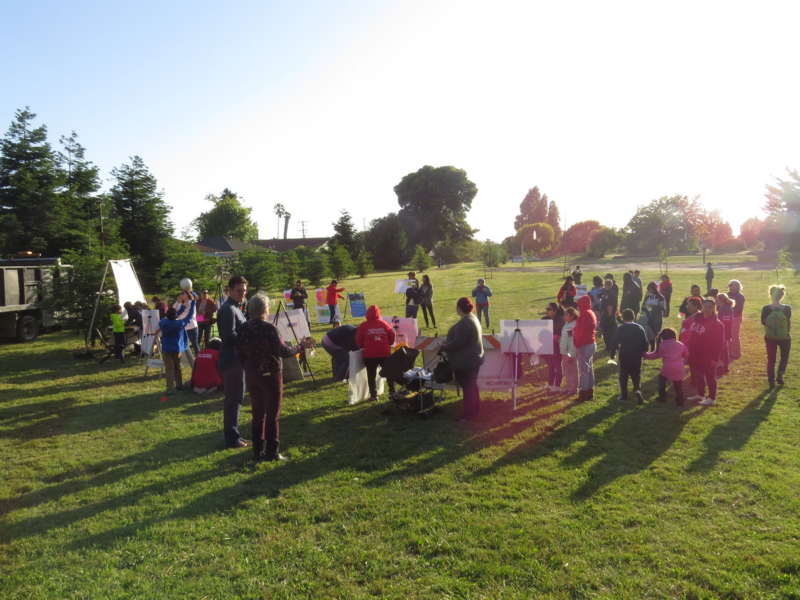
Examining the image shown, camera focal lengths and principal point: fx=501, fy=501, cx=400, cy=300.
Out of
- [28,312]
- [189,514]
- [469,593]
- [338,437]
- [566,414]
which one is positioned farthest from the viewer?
[28,312]

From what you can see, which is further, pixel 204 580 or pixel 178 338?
pixel 178 338

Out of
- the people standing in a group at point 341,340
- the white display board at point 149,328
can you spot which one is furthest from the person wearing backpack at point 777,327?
the white display board at point 149,328

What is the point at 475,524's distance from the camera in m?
4.67

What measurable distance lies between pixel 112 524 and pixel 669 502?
5.48 metres

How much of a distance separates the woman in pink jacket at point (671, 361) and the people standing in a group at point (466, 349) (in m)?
2.93

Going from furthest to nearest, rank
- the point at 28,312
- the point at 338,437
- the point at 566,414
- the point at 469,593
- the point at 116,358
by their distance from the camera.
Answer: the point at 28,312 → the point at 116,358 → the point at 566,414 → the point at 338,437 → the point at 469,593

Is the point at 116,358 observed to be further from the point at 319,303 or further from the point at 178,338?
the point at 319,303

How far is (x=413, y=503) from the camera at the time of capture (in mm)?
5117

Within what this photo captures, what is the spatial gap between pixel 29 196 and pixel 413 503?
101 feet

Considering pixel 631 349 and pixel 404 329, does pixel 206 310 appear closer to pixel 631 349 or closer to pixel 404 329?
pixel 404 329

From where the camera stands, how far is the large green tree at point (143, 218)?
32844mm

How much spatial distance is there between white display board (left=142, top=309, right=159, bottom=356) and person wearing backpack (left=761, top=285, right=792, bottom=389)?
12900 mm

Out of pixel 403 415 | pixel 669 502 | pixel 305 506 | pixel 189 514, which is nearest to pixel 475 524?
pixel 305 506

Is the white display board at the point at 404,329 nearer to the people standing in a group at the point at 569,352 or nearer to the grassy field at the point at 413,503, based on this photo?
the grassy field at the point at 413,503
